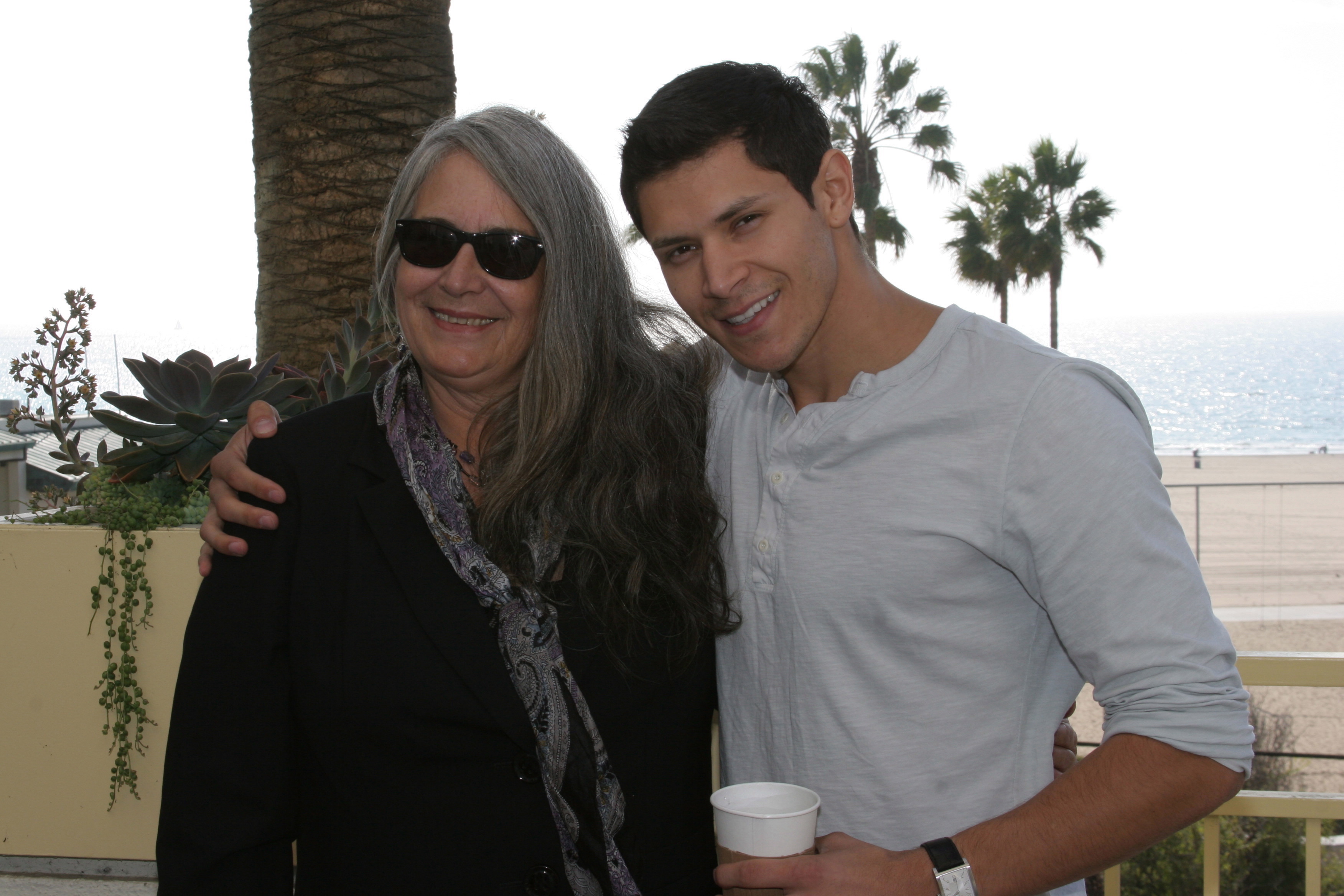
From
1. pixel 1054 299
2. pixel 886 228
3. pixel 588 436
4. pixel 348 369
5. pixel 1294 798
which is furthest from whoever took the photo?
pixel 1054 299

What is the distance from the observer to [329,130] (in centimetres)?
414

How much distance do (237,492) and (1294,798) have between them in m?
2.57

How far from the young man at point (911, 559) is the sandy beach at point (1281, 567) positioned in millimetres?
5835

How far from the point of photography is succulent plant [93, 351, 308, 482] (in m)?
3.09

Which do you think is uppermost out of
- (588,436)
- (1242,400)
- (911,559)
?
(588,436)

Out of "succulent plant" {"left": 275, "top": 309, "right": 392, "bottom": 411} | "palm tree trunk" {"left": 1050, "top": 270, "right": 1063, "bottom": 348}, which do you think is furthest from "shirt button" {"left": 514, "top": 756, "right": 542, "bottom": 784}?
"palm tree trunk" {"left": 1050, "top": 270, "right": 1063, "bottom": 348}

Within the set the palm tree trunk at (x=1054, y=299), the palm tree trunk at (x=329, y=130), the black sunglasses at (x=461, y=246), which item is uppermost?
the palm tree trunk at (x=1054, y=299)

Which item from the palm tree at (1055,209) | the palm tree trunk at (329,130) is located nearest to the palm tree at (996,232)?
the palm tree at (1055,209)

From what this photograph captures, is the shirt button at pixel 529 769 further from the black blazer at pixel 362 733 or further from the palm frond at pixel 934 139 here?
the palm frond at pixel 934 139

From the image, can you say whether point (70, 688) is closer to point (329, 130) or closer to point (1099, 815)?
point (329, 130)

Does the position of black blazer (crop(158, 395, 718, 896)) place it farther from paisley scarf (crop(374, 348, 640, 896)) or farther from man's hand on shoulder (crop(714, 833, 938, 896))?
man's hand on shoulder (crop(714, 833, 938, 896))

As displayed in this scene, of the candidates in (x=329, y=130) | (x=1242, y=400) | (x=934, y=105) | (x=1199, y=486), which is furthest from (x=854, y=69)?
(x=1242, y=400)

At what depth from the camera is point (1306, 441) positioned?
82062 millimetres

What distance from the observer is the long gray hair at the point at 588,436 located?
79.4 inches
